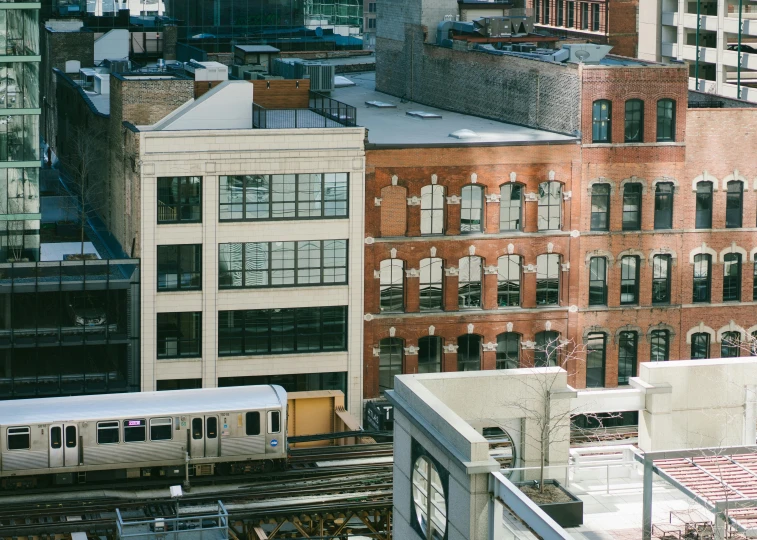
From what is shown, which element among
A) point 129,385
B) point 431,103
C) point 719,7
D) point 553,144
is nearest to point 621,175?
point 553,144

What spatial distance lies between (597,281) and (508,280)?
14.4ft

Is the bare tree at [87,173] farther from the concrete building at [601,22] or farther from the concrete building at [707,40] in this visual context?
the concrete building at [707,40]

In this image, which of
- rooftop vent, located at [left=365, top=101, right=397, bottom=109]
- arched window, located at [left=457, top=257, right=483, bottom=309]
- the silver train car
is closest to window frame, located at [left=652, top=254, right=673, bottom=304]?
arched window, located at [left=457, top=257, right=483, bottom=309]

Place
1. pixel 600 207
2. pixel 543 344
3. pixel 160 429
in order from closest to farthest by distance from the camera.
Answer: pixel 160 429 → pixel 600 207 → pixel 543 344

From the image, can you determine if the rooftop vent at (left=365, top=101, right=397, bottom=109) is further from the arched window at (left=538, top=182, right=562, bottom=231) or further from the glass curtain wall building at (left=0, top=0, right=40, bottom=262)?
the glass curtain wall building at (left=0, top=0, right=40, bottom=262)

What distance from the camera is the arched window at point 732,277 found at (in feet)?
238

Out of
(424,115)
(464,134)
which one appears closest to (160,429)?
(464,134)

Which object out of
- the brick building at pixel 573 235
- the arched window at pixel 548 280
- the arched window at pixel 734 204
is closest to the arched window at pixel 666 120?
the brick building at pixel 573 235

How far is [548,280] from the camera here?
71000 millimetres

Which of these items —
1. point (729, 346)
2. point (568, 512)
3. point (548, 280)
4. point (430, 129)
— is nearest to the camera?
point (568, 512)

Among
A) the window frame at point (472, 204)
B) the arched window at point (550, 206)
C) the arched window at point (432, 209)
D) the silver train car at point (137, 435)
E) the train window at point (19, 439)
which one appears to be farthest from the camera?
the arched window at point (550, 206)

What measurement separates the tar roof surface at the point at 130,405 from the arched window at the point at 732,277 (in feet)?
82.3

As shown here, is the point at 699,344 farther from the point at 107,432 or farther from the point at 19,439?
the point at 19,439

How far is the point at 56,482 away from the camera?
56.7 metres
